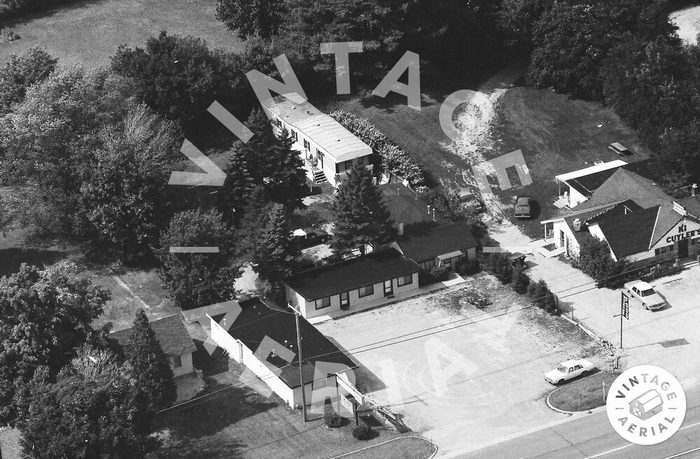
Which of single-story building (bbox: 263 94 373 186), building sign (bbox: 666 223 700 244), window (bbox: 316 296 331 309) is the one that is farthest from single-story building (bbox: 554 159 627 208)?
window (bbox: 316 296 331 309)

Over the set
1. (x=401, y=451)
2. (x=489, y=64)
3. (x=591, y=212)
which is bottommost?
(x=401, y=451)

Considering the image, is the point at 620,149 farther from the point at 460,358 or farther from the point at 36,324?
the point at 36,324

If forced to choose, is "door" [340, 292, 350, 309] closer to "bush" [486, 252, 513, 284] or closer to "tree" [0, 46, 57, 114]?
"bush" [486, 252, 513, 284]

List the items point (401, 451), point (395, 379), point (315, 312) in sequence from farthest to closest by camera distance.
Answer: point (315, 312)
point (395, 379)
point (401, 451)

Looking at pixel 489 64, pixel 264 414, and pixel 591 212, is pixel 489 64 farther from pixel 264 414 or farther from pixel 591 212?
pixel 264 414

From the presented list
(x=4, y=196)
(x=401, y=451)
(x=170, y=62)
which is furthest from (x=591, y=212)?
(x=4, y=196)

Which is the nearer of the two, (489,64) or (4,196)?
(4,196)

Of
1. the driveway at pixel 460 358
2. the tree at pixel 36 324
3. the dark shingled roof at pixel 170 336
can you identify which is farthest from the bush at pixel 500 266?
the tree at pixel 36 324

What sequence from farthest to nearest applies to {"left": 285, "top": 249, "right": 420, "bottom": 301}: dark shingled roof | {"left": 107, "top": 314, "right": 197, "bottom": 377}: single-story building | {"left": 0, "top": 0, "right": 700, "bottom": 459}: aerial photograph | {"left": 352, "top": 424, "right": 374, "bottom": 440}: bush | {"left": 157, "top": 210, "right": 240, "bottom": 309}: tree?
1. {"left": 285, "top": 249, "right": 420, "bottom": 301}: dark shingled roof
2. {"left": 157, "top": 210, "right": 240, "bottom": 309}: tree
3. {"left": 107, "top": 314, "right": 197, "bottom": 377}: single-story building
4. {"left": 0, "top": 0, "right": 700, "bottom": 459}: aerial photograph
5. {"left": 352, "top": 424, "right": 374, "bottom": 440}: bush
